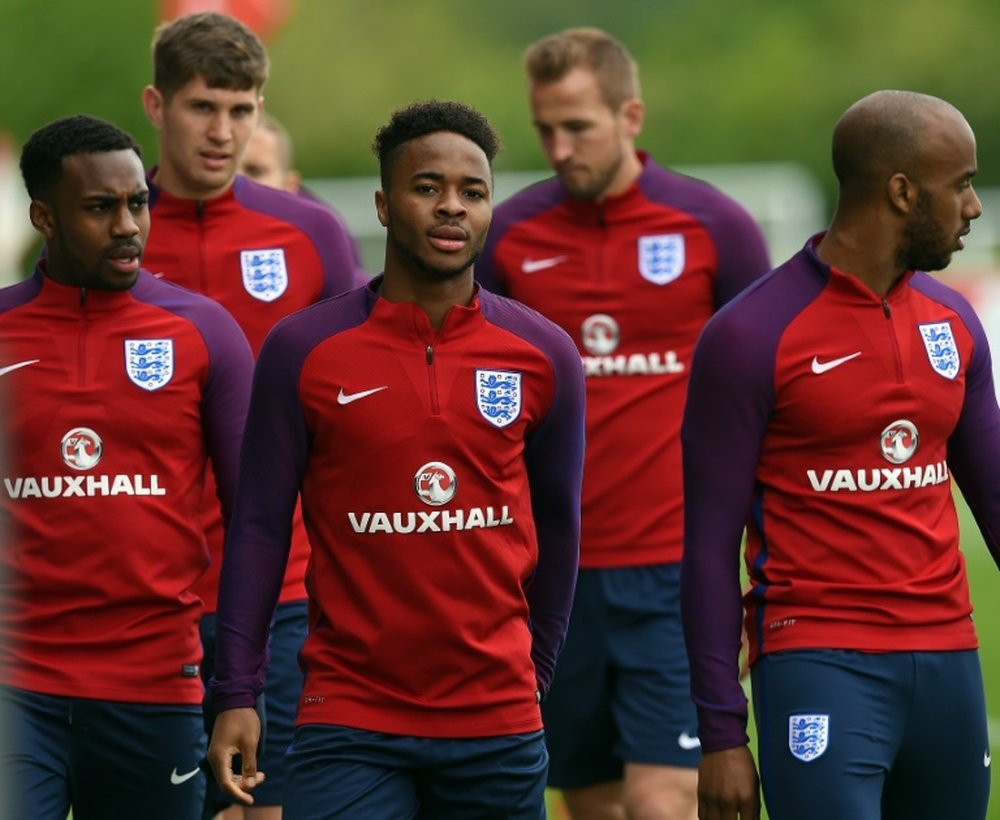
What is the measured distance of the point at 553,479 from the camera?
6027 millimetres

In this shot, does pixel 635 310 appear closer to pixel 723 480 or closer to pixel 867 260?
pixel 867 260

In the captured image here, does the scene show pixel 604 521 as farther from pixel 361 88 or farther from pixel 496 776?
pixel 361 88

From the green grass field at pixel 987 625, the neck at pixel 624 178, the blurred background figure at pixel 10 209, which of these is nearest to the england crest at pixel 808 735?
the neck at pixel 624 178

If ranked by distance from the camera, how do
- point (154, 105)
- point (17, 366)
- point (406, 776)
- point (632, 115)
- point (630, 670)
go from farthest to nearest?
point (632, 115), point (630, 670), point (154, 105), point (17, 366), point (406, 776)

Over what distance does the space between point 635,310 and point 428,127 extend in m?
2.44

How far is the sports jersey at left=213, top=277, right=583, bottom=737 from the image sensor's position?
18.7 feet

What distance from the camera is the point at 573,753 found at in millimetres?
8305

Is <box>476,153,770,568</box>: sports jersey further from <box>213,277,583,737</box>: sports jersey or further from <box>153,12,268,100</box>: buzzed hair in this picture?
<box>213,277,583,737</box>: sports jersey

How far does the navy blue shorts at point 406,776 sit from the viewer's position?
5.62 metres

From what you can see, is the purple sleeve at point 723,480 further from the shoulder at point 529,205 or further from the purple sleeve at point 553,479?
the shoulder at point 529,205

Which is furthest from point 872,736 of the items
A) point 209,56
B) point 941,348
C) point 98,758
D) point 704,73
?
point 704,73

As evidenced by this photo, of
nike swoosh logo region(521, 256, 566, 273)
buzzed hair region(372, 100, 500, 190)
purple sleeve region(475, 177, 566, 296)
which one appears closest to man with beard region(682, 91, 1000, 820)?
buzzed hair region(372, 100, 500, 190)

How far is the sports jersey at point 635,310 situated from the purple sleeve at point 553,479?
194cm

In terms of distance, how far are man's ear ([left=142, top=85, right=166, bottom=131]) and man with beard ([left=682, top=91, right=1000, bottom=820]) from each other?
2.67 metres
